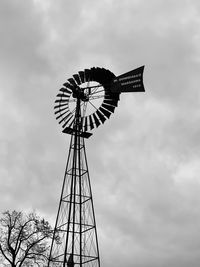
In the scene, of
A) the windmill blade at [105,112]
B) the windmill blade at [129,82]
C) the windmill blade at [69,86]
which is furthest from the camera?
the windmill blade at [105,112]

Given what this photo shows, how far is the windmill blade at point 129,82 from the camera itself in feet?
96.4

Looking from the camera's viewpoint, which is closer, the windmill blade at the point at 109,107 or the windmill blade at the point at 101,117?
the windmill blade at the point at 109,107

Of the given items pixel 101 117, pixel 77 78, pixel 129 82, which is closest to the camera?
pixel 129 82

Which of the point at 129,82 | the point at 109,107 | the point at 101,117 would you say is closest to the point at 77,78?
the point at 109,107

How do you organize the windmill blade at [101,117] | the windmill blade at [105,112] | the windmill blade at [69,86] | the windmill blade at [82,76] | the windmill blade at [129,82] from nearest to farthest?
the windmill blade at [129,82] < the windmill blade at [82,76] < the windmill blade at [69,86] < the windmill blade at [105,112] < the windmill blade at [101,117]

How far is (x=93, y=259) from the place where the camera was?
29.0 m

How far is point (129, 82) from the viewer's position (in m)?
30.1

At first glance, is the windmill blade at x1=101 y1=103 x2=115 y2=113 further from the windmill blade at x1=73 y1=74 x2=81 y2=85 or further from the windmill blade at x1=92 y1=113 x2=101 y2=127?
the windmill blade at x1=73 y1=74 x2=81 y2=85

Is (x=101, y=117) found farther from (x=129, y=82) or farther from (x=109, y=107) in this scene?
(x=129, y=82)

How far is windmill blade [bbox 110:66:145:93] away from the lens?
29391 millimetres

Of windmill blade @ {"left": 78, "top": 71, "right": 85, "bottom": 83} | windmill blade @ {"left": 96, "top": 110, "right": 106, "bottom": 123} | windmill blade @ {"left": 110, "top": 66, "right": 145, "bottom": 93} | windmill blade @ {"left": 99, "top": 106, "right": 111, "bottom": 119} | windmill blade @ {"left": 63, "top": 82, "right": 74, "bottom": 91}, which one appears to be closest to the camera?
windmill blade @ {"left": 110, "top": 66, "right": 145, "bottom": 93}

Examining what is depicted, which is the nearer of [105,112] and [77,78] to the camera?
[77,78]

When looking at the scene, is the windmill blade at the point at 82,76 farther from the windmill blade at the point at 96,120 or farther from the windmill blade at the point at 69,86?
the windmill blade at the point at 96,120

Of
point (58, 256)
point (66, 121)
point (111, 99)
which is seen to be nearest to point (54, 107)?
point (66, 121)
